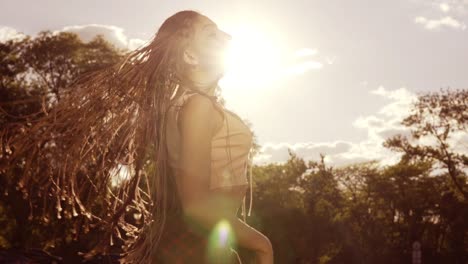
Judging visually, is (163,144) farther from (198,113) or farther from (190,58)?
(190,58)

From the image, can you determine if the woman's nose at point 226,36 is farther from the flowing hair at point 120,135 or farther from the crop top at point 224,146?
the crop top at point 224,146

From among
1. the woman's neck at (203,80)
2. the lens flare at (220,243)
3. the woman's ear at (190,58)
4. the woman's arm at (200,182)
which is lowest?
the lens flare at (220,243)

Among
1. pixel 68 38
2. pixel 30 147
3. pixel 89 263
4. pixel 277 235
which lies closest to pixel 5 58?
pixel 68 38

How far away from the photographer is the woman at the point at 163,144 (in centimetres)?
266

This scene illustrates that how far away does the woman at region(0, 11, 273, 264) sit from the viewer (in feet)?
8.72

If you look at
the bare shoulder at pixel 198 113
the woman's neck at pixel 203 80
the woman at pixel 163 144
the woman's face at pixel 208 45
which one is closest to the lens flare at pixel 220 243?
the woman at pixel 163 144

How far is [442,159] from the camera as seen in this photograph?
39344 millimetres

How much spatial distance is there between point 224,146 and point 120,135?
0.46 metres

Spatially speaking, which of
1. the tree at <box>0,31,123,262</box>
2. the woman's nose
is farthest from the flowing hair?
the tree at <box>0,31,123,262</box>

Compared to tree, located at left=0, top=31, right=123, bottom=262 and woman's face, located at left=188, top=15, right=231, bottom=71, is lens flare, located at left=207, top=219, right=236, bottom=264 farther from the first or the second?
tree, located at left=0, top=31, right=123, bottom=262

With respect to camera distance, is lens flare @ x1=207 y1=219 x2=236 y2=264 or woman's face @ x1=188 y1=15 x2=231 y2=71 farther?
woman's face @ x1=188 y1=15 x2=231 y2=71

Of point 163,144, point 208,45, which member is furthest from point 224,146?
point 208,45

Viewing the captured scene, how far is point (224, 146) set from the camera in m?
2.92

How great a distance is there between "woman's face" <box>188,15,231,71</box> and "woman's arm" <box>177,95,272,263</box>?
1.32ft
